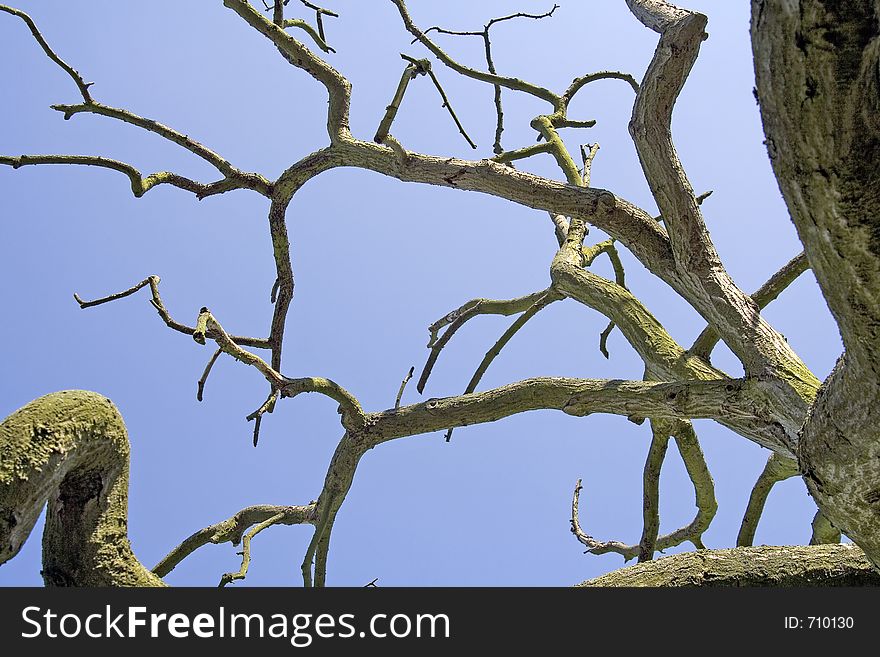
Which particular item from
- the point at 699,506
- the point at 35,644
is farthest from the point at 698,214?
the point at 35,644

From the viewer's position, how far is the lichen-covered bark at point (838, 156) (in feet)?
4.04

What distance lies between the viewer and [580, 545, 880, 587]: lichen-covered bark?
2576 mm

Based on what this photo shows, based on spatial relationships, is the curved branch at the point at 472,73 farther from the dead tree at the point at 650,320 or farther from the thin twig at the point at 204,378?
the thin twig at the point at 204,378

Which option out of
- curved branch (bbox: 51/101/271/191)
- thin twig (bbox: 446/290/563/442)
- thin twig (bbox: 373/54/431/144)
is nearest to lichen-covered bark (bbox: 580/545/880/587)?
thin twig (bbox: 446/290/563/442)

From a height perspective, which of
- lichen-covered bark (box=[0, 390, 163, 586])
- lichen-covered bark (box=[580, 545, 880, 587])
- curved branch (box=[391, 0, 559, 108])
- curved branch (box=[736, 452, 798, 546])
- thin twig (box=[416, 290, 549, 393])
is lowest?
lichen-covered bark (box=[580, 545, 880, 587])

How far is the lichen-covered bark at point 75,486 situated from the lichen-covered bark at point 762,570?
1.70 m

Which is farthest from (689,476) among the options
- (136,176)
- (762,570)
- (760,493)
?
(136,176)

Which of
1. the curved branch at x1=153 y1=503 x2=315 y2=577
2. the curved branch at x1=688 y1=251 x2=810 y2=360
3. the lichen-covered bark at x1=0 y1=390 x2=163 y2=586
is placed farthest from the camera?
the curved branch at x1=153 y1=503 x2=315 y2=577

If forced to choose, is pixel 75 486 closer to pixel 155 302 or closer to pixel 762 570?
pixel 155 302

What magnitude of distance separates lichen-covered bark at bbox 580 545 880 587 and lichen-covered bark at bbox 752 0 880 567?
3.60ft

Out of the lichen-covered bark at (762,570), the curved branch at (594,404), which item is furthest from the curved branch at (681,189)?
the lichen-covered bark at (762,570)

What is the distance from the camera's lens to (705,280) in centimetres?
251

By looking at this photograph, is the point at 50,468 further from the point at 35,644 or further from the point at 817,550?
the point at 817,550

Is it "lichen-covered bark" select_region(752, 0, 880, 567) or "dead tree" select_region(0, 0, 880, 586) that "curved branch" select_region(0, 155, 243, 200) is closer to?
"dead tree" select_region(0, 0, 880, 586)
